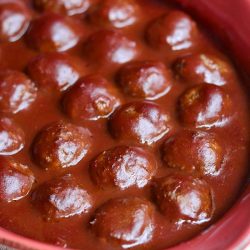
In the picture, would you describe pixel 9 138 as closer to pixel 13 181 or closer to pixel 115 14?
pixel 13 181

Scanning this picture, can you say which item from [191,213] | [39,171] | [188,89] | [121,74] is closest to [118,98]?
[121,74]

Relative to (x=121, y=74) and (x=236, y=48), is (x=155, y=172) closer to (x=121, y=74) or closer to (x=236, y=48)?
(x=121, y=74)

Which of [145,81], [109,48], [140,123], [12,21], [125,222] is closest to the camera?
[125,222]

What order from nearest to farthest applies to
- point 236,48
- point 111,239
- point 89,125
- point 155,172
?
point 111,239 < point 155,172 < point 89,125 < point 236,48

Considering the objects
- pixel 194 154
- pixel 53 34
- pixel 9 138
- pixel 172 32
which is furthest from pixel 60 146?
pixel 172 32

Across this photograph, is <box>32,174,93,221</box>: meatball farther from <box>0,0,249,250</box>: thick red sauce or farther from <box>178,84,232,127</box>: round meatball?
<box>178,84,232,127</box>: round meatball

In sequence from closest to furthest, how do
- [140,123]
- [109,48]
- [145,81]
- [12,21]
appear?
[140,123]
[145,81]
[109,48]
[12,21]

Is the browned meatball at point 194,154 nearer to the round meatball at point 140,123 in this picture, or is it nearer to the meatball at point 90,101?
the round meatball at point 140,123
